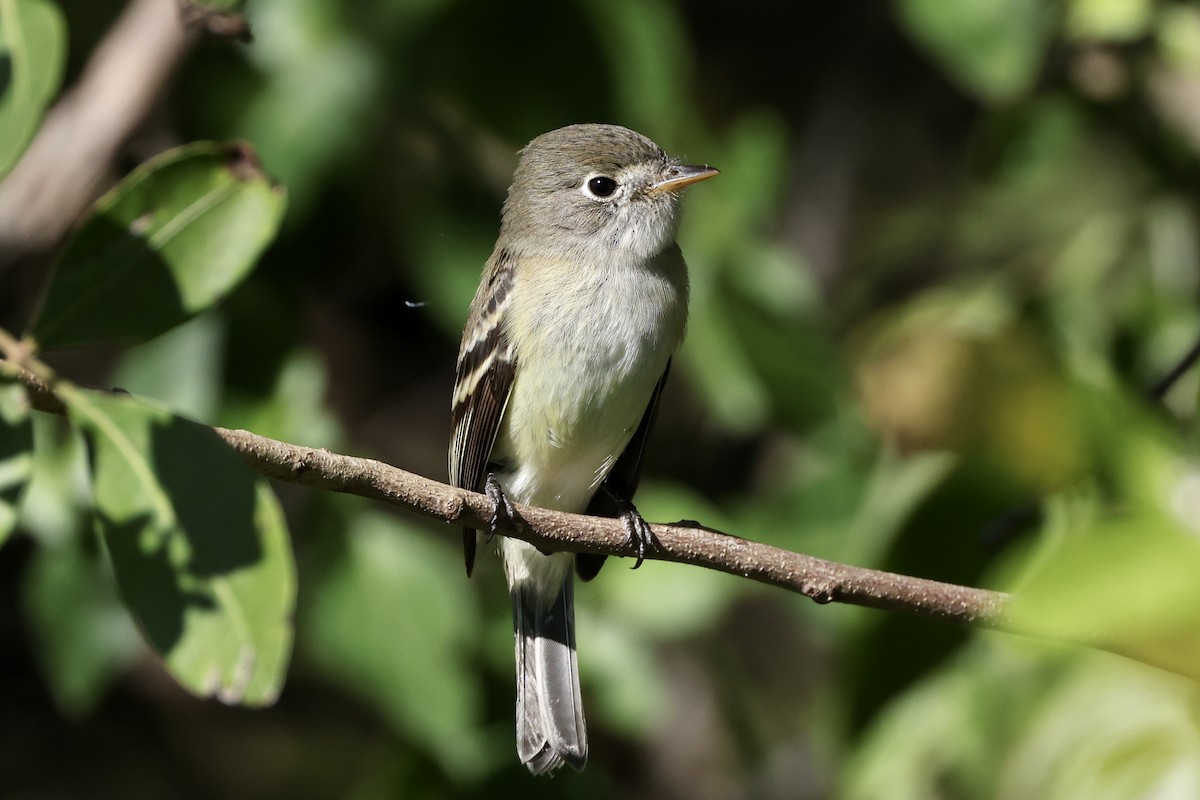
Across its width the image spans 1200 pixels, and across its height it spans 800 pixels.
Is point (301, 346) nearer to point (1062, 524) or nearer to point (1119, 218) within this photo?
point (1062, 524)

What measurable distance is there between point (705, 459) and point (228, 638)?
301 cm

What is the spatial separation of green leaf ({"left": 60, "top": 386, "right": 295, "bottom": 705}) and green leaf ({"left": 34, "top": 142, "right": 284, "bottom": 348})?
0.18m

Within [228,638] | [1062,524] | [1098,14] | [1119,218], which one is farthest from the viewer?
[1119,218]

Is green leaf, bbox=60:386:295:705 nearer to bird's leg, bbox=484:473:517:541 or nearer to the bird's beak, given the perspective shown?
bird's leg, bbox=484:473:517:541

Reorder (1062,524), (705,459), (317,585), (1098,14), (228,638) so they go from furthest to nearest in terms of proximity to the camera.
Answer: (705,459) < (1098,14) < (317,585) < (1062,524) < (228,638)

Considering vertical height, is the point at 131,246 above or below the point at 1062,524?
above

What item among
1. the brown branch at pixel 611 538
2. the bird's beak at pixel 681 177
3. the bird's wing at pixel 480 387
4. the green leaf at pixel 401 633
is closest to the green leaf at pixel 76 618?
the green leaf at pixel 401 633

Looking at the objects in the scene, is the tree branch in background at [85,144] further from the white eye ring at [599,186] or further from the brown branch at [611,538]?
the brown branch at [611,538]

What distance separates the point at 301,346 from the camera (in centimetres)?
327

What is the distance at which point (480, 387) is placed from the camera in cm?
321

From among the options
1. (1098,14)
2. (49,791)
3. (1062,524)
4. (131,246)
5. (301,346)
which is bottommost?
(49,791)

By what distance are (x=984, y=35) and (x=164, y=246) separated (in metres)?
1.93

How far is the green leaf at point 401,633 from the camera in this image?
310 centimetres

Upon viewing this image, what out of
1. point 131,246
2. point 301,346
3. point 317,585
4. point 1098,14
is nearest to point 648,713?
point 317,585
